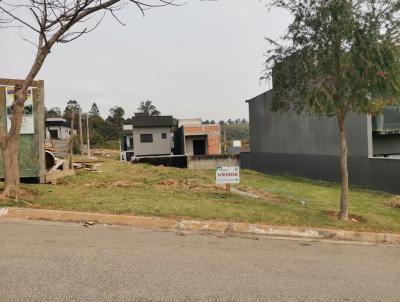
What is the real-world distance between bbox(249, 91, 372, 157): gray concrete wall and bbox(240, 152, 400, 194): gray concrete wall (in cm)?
40

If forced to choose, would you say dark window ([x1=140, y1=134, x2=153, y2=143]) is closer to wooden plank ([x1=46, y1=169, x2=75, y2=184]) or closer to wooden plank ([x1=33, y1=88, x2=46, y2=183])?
wooden plank ([x1=46, y1=169, x2=75, y2=184])

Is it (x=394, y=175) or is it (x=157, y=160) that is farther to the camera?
(x=157, y=160)

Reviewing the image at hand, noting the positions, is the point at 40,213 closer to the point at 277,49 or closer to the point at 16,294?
the point at 16,294

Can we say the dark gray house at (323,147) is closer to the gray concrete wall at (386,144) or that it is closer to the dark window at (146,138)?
the gray concrete wall at (386,144)

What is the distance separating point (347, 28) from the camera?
A: 8180 millimetres

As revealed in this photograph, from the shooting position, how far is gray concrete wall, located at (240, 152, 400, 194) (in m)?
18.7

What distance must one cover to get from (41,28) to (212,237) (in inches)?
224

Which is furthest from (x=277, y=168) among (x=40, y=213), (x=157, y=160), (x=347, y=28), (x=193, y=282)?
(x=193, y=282)

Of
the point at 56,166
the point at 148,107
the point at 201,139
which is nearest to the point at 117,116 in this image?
the point at 148,107

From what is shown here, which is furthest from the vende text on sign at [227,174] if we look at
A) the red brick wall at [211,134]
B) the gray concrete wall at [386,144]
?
the red brick wall at [211,134]

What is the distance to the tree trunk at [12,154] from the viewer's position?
8.34 metres

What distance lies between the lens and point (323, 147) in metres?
23.7

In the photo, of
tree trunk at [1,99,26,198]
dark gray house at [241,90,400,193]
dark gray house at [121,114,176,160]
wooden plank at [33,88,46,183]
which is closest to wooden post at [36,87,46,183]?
wooden plank at [33,88,46,183]

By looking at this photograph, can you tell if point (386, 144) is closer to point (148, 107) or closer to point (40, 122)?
point (40, 122)
